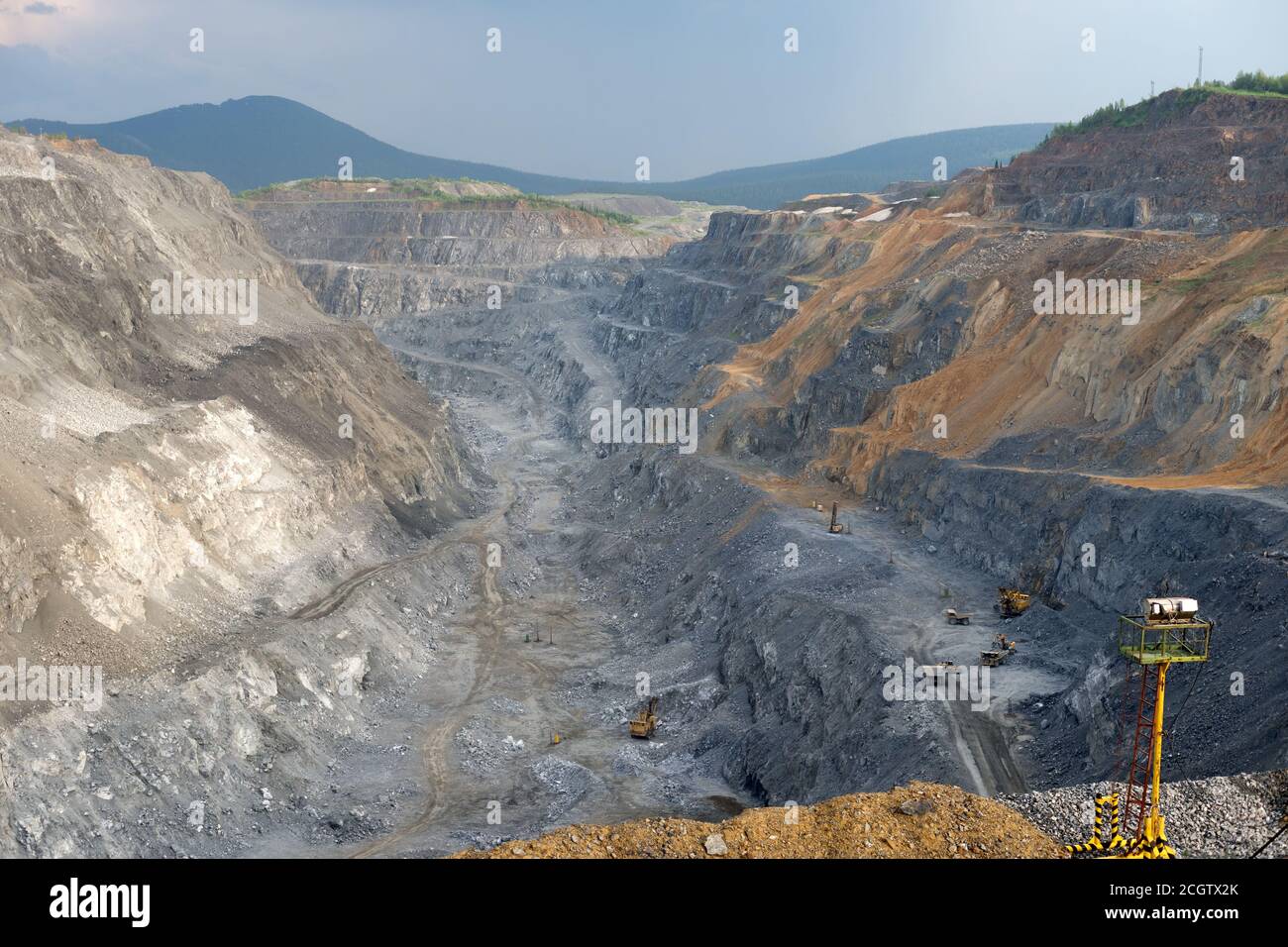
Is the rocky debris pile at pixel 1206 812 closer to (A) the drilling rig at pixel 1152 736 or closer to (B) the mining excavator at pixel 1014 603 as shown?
(A) the drilling rig at pixel 1152 736

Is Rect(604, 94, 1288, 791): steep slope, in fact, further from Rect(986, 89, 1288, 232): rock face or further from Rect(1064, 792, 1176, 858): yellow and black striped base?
Rect(1064, 792, 1176, 858): yellow and black striped base

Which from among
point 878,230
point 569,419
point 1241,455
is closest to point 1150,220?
point 878,230

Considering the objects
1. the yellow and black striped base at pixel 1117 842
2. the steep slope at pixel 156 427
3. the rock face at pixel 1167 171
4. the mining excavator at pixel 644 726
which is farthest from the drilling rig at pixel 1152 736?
the rock face at pixel 1167 171

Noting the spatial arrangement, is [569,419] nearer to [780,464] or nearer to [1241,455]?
[780,464]

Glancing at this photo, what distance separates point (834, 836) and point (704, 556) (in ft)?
98.6

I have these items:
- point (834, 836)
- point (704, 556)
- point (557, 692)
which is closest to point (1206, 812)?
point (834, 836)

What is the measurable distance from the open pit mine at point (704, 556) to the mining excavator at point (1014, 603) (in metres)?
0.10

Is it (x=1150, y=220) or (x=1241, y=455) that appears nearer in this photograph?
(x=1241, y=455)

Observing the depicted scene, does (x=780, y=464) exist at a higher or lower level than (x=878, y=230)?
lower

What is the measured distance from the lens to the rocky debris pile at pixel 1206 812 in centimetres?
1586

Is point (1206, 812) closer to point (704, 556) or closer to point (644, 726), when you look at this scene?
point (644, 726)
